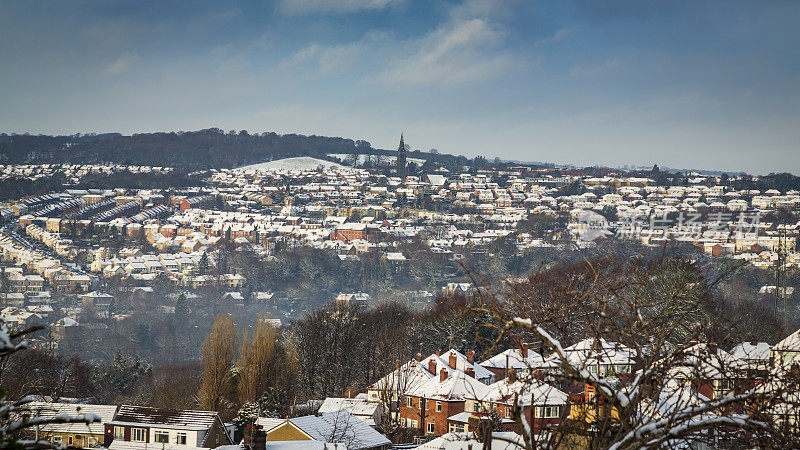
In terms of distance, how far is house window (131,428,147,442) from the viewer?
16.1 metres

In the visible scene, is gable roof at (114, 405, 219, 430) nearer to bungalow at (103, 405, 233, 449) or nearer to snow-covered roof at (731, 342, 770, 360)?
bungalow at (103, 405, 233, 449)

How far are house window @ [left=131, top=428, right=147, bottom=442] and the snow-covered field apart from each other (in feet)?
482

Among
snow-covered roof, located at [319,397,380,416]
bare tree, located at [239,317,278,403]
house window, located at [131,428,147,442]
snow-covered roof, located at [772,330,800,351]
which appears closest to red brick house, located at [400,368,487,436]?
snow-covered roof, located at [319,397,380,416]

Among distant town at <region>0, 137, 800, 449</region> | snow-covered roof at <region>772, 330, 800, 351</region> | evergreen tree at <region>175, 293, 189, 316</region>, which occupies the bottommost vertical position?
evergreen tree at <region>175, 293, 189, 316</region>

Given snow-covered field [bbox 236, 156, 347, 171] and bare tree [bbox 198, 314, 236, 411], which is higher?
snow-covered field [bbox 236, 156, 347, 171]

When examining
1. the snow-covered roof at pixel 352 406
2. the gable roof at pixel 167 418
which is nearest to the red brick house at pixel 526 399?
the snow-covered roof at pixel 352 406

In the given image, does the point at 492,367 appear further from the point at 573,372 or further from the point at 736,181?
the point at 736,181

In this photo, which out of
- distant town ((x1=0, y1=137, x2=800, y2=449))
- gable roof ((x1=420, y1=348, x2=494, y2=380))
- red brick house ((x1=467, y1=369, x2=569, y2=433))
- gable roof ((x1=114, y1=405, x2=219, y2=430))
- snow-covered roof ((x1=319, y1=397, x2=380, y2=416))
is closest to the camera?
red brick house ((x1=467, y1=369, x2=569, y2=433))

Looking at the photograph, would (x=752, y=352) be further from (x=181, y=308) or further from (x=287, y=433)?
(x=181, y=308)

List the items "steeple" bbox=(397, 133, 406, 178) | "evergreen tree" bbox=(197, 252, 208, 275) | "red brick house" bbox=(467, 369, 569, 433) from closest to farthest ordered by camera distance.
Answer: "red brick house" bbox=(467, 369, 569, 433) → "evergreen tree" bbox=(197, 252, 208, 275) → "steeple" bbox=(397, 133, 406, 178)

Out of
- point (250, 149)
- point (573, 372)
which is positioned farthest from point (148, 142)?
point (573, 372)

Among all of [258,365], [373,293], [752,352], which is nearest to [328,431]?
[752,352]

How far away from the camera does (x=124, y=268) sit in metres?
92.6

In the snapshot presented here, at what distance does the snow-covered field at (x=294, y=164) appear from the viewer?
164 meters
